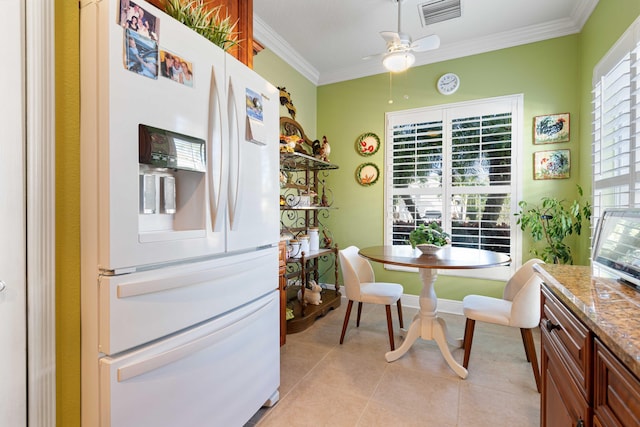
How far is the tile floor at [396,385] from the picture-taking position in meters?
1.77

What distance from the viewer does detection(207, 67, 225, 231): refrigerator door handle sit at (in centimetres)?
133

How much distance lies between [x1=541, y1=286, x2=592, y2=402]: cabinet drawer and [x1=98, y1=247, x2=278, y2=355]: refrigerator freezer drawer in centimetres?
132

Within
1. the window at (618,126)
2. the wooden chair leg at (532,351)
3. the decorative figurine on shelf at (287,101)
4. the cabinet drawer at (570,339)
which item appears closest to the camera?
the cabinet drawer at (570,339)

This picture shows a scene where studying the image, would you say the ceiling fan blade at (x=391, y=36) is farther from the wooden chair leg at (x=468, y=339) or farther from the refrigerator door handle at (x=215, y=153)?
the wooden chair leg at (x=468, y=339)

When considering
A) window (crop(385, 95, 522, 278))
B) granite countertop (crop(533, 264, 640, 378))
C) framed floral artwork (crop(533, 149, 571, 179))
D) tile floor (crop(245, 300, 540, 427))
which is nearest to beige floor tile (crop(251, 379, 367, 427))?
tile floor (crop(245, 300, 540, 427))

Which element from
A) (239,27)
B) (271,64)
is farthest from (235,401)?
(271,64)

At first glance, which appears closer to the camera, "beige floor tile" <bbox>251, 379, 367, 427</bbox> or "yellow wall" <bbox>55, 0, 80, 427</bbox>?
"yellow wall" <bbox>55, 0, 80, 427</bbox>

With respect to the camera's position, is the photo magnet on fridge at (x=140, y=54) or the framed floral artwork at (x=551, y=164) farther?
the framed floral artwork at (x=551, y=164)

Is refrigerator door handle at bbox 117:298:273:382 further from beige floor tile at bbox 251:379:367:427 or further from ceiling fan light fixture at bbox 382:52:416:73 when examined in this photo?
ceiling fan light fixture at bbox 382:52:416:73

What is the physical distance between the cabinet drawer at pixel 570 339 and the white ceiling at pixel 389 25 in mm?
2703

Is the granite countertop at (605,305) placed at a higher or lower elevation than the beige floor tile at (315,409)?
higher

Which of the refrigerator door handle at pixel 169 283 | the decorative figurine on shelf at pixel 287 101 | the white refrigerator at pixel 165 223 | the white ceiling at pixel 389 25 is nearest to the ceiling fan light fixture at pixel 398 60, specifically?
the white ceiling at pixel 389 25

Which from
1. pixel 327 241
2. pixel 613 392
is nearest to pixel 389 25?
pixel 327 241

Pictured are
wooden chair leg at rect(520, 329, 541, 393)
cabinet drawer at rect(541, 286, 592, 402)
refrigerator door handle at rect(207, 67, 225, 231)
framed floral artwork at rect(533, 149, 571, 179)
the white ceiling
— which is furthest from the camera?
framed floral artwork at rect(533, 149, 571, 179)
